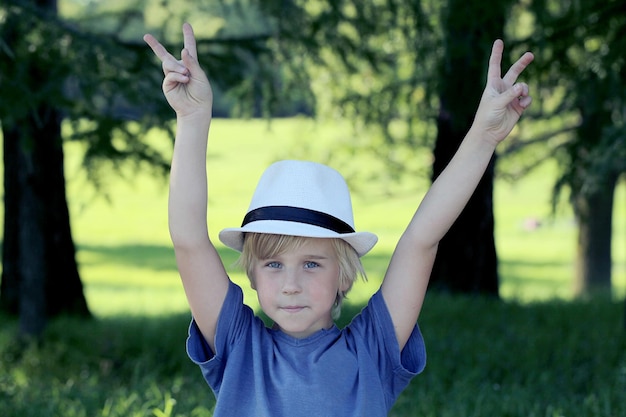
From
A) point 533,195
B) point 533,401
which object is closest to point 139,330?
point 533,401

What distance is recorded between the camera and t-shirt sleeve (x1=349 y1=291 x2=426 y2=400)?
2551 millimetres

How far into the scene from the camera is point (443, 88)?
5797 mm

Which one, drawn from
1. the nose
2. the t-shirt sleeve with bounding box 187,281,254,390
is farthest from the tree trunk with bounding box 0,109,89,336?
the nose

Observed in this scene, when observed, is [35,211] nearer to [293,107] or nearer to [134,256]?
[293,107]

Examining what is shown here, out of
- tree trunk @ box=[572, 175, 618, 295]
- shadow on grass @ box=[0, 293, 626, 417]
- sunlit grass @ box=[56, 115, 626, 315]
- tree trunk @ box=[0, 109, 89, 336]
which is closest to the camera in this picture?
shadow on grass @ box=[0, 293, 626, 417]

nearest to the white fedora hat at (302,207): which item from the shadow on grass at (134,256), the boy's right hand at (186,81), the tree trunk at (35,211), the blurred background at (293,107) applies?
the boy's right hand at (186,81)

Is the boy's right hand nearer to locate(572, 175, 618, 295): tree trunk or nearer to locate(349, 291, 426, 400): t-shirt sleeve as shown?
locate(349, 291, 426, 400): t-shirt sleeve

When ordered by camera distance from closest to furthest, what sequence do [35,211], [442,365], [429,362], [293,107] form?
[442,365] → [429,362] → [35,211] → [293,107]

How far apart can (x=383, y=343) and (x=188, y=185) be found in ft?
2.22

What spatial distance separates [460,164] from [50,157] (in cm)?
522

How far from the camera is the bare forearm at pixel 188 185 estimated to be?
2.46 m

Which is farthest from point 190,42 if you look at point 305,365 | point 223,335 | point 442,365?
point 442,365

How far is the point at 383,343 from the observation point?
2562 millimetres

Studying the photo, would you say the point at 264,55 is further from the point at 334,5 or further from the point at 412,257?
the point at 412,257
